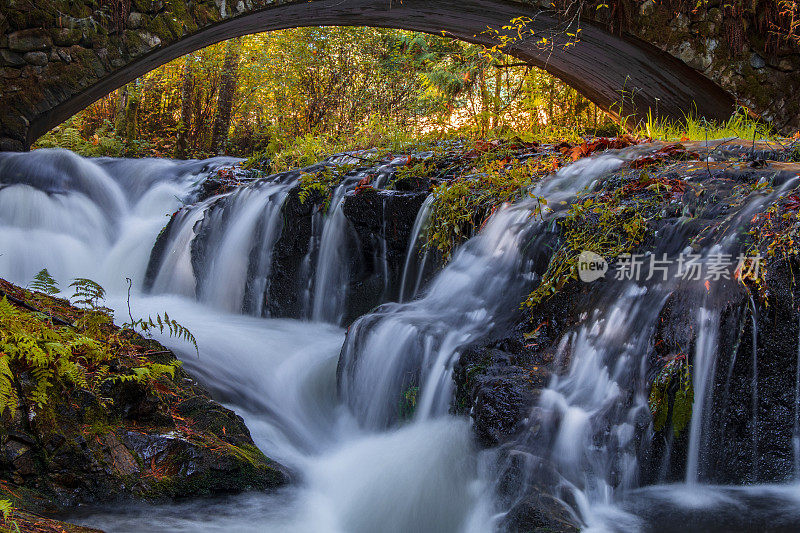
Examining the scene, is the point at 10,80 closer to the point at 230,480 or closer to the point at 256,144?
the point at 256,144

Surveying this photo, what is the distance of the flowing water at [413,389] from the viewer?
2.52 meters

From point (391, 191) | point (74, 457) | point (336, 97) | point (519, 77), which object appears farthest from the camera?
point (336, 97)

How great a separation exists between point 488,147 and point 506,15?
11.4ft

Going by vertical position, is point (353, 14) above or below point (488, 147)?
above

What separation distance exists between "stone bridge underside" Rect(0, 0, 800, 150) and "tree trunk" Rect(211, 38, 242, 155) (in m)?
4.77

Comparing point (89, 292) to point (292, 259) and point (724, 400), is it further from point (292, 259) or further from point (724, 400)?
point (724, 400)

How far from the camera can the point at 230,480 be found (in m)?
2.66

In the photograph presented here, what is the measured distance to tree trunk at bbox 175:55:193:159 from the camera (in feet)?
42.8

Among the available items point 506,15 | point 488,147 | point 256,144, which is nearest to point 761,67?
point 506,15

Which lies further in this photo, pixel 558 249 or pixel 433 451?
pixel 558 249

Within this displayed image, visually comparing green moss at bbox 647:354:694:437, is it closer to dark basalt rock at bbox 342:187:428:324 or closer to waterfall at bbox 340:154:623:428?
waterfall at bbox 340:154:623:428

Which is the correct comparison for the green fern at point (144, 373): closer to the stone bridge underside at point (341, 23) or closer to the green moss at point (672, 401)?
the green moss at point (672, 401)

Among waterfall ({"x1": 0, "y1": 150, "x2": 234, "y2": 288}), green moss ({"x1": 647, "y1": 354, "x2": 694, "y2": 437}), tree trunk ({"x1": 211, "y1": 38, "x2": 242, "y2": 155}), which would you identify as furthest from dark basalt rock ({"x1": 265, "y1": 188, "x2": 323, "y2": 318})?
tree trunk ({"x1": 211, "y1": 38, "x2": 242, "y2": 155})

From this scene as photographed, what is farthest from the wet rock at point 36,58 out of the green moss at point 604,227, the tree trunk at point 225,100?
the green moss at point 604,227
